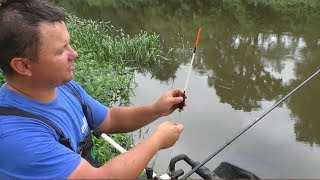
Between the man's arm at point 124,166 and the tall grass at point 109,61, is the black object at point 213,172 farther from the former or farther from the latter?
the tall grass at point 109,61

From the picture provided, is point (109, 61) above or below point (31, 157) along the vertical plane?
below

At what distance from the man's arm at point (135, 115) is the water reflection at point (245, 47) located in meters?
4.33

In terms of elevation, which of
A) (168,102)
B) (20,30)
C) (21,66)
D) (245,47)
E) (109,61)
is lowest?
(245,47)

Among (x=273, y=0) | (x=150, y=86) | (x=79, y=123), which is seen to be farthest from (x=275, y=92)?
(x=273, y=0)

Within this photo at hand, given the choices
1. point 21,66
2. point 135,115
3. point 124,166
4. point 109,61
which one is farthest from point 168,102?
point 109,61

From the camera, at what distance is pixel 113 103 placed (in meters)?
5.54

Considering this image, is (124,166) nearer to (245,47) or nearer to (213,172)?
(213,172)

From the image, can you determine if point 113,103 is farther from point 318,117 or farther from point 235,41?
point 235,41

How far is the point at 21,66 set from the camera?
5.24ft

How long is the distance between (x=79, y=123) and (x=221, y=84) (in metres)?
6.70

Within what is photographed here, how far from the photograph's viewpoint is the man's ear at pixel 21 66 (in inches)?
62.4

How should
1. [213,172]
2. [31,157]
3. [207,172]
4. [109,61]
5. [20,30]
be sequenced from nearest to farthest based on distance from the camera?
[31,157] < [20,30] < [207,172] < [213,172] < [109,61]

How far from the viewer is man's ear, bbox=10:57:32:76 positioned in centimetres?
158

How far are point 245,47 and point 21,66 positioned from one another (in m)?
9.94
